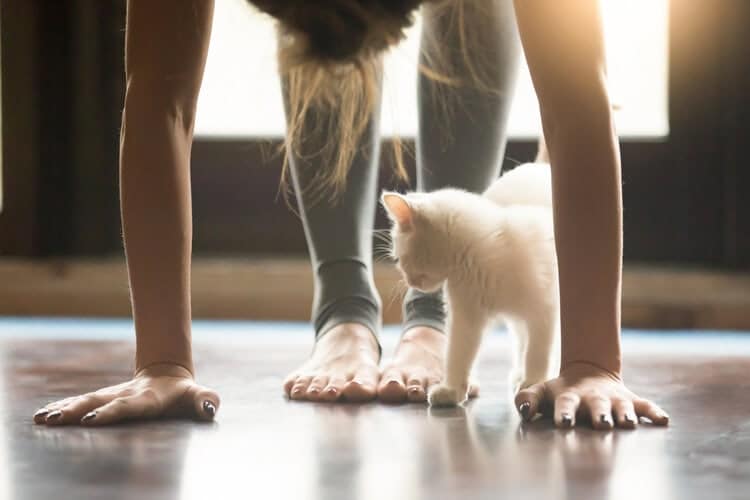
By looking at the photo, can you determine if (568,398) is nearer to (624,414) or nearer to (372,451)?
(624,414)

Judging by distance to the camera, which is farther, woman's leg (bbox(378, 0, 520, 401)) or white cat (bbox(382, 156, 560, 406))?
woman's leg (bbox(378, 0, 520, 401))

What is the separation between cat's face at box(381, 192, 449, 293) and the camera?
54.7 inches

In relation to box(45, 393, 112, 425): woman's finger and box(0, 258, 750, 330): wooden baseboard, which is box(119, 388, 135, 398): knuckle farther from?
box(0, 258, 750, 330): wooden baseboard

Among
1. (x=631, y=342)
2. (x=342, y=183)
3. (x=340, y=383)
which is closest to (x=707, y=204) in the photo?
(x=631, y=342)

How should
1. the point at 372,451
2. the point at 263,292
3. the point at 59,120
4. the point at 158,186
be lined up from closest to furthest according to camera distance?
the point at 372,451 < the point at 158,186 < the point at 263,292 < the point at 59,120

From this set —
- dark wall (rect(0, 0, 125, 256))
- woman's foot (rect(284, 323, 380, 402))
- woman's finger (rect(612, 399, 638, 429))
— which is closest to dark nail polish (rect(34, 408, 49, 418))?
woman's foot (rect(284, 323, 380, 402))

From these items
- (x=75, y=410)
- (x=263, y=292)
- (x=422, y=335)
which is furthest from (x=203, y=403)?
(x=263, y=292)

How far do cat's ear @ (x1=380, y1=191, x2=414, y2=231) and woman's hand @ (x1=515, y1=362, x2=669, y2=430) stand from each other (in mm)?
285

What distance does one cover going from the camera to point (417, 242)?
1396 mm

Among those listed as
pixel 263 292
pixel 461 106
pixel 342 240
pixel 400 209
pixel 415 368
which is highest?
pixel 461 106

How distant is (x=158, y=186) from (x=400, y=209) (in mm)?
318

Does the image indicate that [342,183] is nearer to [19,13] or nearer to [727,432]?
[727,432]

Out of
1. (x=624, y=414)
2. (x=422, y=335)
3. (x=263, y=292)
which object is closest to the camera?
(x=624, y=414)

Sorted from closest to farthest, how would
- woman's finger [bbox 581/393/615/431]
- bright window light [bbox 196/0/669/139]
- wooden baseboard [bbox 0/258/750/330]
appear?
woman's finger [bbox 581/393/615/431]
wooden baseboard [bbox 0/258/750/330]
bright window light [bbox 196/0/669/139]
